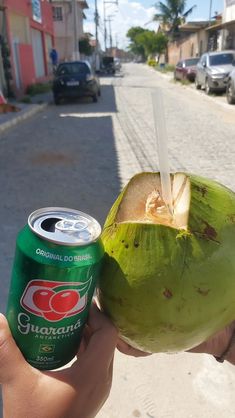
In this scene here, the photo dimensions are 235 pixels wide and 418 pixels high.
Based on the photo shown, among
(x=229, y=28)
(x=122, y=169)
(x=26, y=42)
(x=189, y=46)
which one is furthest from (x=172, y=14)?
(x=122, y=169)

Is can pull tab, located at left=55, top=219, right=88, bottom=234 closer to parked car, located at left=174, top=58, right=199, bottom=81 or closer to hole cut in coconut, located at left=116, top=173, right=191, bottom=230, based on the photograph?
hole cut in coconut, located at left=116, top=173, right=191, bottom=230

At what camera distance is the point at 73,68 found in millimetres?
14398

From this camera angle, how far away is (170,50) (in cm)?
5259

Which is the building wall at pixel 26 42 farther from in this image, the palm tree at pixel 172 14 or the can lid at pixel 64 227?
the palm tree at pixel 172 14

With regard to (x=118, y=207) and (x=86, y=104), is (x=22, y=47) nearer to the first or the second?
(x=86, y=104)

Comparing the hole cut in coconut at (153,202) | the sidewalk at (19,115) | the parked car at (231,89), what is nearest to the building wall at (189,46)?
the parked car at (231,89)

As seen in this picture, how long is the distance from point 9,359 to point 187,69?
22.3m

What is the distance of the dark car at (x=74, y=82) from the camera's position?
1377 cm

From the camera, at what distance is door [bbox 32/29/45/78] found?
20.1 meters

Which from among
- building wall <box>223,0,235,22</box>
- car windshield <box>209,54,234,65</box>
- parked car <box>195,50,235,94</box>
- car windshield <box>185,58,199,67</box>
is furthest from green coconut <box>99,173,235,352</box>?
building wall <box>223,0,235,22</box>

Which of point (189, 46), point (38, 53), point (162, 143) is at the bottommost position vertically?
point (162, 143)

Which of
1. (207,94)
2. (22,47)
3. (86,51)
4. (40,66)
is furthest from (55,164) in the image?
(86,51)

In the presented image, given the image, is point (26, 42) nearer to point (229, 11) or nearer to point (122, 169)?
point (229, 11)

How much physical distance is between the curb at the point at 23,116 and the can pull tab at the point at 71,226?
878 cm
